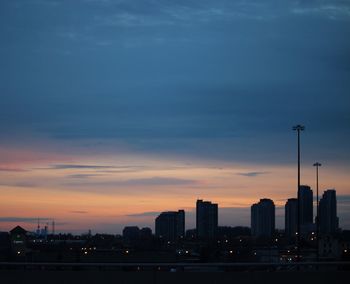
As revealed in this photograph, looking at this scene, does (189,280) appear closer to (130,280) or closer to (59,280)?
(130,280)

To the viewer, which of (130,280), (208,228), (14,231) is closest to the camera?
(130,280)

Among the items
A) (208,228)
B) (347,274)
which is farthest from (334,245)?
(347,274)

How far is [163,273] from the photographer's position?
13.1m

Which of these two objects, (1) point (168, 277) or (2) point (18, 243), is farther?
(2) point (18, 243)

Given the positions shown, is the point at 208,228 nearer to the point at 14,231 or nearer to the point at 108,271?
the point at 14,231

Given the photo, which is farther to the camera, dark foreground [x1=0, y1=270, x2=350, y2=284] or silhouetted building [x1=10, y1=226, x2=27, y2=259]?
silhouetted building [x1=10, y1=226, x2=27, y2=259]

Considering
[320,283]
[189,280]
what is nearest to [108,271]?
[189,280]

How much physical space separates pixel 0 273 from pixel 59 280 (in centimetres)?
124

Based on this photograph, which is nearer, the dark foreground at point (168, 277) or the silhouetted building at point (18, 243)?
the dark foreground at point (168, 277)

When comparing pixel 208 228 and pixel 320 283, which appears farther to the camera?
pixel 208 228

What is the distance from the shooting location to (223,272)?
1327 centimetres

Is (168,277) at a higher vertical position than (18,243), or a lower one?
lower

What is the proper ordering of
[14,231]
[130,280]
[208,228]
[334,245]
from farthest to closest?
[208,228]
[334,245]
[14,231]
[130,280]

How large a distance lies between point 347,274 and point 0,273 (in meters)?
7.24
